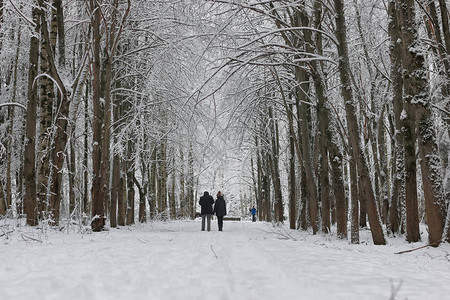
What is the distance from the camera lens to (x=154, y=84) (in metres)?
15.0

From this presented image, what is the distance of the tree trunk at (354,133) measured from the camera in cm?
792

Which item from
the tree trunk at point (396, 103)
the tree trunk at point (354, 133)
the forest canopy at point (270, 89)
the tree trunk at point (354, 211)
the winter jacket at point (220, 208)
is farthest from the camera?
the winter jacket at point (220, 208)

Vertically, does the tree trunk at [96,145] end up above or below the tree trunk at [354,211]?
above

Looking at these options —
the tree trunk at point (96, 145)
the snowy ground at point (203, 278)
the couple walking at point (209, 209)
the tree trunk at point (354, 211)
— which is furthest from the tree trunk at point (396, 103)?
the tree trunk at point (96, 145)

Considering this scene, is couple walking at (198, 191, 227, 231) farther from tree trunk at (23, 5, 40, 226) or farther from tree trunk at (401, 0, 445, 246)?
tree trunk at (401, 0, 445, 246)

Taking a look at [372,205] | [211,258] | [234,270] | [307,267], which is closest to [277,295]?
[234,270]

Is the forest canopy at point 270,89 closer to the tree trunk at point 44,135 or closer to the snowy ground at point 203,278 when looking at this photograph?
the tree trunk at point 44,135

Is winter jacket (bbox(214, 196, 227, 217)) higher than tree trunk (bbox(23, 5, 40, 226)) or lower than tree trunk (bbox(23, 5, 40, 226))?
lower

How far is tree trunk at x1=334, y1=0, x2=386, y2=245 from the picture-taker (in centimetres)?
792

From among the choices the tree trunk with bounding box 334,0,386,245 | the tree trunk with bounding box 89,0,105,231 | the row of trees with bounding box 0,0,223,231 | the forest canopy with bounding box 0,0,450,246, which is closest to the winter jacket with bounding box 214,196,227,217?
the forest canopy with bounding box 0,0,450,246

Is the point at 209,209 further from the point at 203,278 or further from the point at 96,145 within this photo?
the point at 203,278

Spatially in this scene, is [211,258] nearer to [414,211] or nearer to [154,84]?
[414,211]

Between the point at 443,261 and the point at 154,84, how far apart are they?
1244 cm

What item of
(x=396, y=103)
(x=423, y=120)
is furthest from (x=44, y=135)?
(x=396, y=103)
